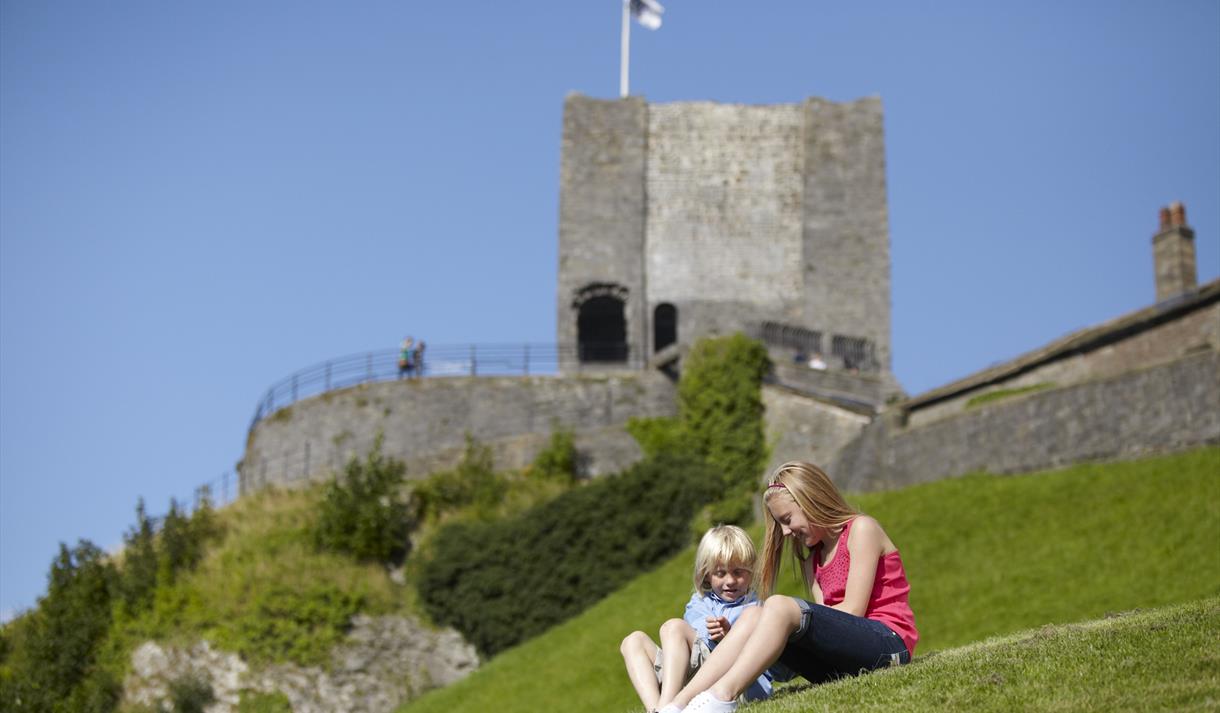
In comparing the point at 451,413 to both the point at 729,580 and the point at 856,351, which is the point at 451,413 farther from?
the point at 729,580

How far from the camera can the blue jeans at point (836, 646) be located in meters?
8.04

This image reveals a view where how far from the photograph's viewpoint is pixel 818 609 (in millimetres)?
7996

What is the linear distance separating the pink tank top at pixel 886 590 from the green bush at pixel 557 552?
16.8 meters

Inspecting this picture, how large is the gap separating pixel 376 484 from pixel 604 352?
11.4 metres

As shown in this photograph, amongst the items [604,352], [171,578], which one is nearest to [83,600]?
[171,578]

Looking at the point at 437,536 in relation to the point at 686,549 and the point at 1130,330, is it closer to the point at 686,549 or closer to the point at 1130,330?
the point at 686,549

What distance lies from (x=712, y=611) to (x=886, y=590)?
0.97 meters

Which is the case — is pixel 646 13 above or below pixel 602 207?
above

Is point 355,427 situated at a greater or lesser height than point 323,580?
greater

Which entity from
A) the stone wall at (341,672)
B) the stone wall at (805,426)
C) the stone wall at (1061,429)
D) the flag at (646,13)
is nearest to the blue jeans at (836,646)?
the stone wall at (1061,429)

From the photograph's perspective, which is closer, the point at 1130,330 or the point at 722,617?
the point at 722,617

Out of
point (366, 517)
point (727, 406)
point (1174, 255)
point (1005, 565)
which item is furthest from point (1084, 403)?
point (366, 517)

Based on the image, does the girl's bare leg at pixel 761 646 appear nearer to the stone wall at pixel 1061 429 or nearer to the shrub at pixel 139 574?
the stone wall at pixel 1061 429

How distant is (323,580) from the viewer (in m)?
26.7
